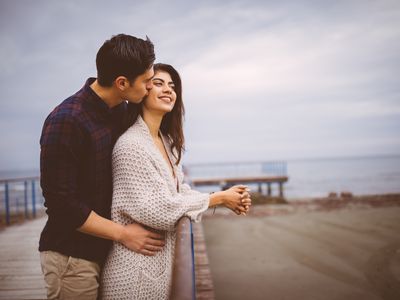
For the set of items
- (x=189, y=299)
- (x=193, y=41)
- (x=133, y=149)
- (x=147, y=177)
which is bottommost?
(x=189, y=299)

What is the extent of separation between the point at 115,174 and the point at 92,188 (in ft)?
0.41

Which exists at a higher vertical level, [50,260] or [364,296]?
[50,260]

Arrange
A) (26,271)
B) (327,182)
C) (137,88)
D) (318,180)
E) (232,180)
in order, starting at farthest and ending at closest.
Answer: (318,180)
(327,182)
(232,180)
(26,271)
(137,88)

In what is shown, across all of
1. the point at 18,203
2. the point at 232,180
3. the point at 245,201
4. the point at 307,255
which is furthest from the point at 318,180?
the point at 245,201

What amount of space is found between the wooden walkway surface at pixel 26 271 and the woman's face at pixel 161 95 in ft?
5.23

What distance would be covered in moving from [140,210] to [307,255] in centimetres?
460

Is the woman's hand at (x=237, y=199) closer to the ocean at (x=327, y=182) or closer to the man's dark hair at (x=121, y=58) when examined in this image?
the man's dark hair at (x=121, y=58)

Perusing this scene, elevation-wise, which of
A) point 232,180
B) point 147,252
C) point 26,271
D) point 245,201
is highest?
point 245,201

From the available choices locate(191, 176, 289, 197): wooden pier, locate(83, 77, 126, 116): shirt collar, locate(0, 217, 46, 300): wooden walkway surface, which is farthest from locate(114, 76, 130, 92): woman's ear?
locate(191, 176, 289, 197): wooden pier

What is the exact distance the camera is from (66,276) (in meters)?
1.49

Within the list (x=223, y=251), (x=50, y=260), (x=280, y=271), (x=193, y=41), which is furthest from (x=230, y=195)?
(x=193, y=41)

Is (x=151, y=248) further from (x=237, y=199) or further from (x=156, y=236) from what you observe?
(x=237, y=199)

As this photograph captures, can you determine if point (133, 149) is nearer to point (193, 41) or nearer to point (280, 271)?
point (280, 271)

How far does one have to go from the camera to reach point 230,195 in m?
1.67
